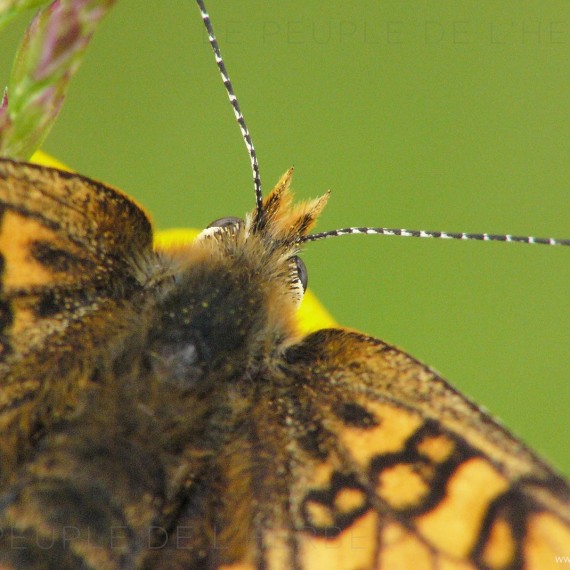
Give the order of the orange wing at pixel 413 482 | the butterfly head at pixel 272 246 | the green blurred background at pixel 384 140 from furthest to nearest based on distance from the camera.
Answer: the green blurred background at pixel 384 140 → the butterfly head at pixel 272 246 → the orange wing at pixel 413 482

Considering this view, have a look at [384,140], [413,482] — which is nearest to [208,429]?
[413,482]

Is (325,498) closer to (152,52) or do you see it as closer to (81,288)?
(81,288)

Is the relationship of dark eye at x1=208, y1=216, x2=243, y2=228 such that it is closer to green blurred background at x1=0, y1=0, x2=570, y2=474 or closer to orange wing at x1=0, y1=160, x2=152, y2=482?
orange wing at x1=0, y1=160, x2=152, y2=482

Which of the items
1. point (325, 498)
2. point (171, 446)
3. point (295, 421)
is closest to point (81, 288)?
point (171, 446)

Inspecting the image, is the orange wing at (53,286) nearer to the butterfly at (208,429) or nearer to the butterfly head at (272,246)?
the butterfly at (208,429)

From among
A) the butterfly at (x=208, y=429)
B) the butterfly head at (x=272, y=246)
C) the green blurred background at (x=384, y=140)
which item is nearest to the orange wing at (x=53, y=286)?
the butterfly at (x=208, y=429)
